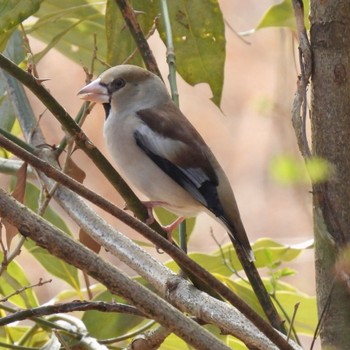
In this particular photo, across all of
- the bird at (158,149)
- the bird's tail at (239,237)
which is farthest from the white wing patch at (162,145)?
the bird's tail at (239,237)

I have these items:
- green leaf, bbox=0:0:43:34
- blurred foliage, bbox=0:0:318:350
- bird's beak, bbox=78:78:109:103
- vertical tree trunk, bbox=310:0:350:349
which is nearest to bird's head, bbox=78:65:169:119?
bird's beak, bbox=78:78:109:103

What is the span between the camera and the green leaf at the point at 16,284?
7.80ft

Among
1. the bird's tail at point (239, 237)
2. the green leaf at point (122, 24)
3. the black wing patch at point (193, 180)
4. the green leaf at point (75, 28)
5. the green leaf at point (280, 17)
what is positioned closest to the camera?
the bird's tail at point (239, 237)

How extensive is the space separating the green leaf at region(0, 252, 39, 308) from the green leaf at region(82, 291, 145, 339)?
0.17 m

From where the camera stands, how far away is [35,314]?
1478 mm

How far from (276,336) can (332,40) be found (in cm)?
64

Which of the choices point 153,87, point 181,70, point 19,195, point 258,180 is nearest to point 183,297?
point 19,195

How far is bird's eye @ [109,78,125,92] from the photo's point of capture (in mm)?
2914

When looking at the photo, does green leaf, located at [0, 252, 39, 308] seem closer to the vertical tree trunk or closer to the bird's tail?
the bird's tail

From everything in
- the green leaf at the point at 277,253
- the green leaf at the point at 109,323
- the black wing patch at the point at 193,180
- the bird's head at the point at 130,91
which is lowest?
the green leaf at the point at 109,323

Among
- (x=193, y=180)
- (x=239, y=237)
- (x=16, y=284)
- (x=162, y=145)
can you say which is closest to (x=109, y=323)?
(x=16, y=284)

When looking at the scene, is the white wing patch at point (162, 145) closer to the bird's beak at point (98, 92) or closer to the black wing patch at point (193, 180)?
the black wing patch at point (193, 180)

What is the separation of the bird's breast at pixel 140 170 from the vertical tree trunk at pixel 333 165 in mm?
897

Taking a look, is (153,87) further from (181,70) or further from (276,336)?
(276,336)
